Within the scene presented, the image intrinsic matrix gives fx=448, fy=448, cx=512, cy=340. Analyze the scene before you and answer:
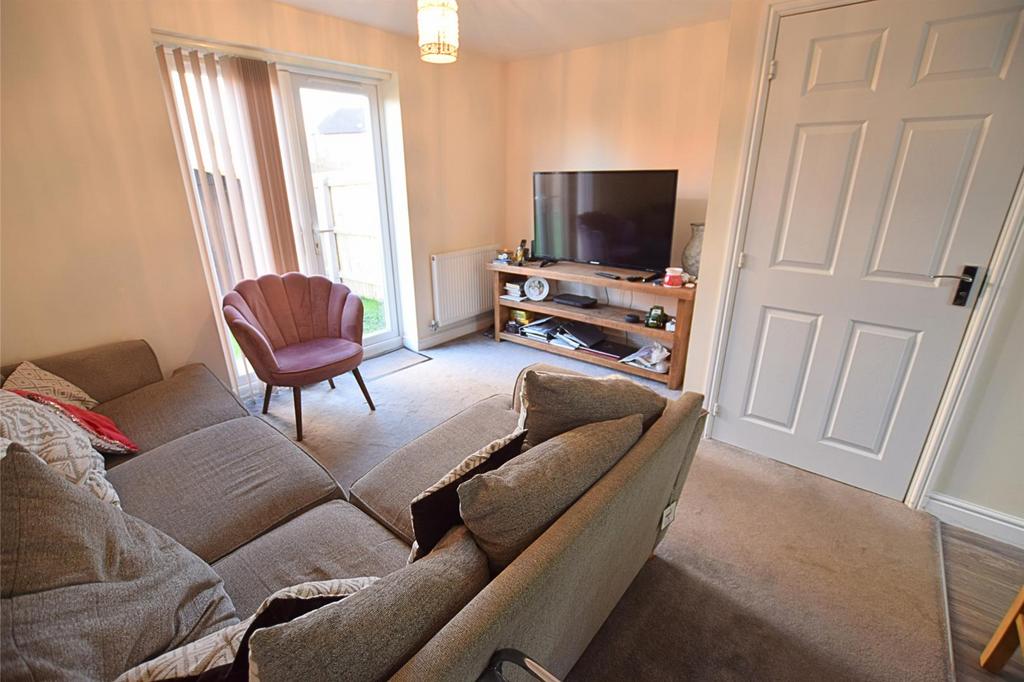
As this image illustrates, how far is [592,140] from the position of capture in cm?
364

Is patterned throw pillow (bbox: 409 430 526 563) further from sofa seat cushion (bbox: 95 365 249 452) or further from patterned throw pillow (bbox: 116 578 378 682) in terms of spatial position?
sofa seat cushion (bbox: 95 365 249 452)

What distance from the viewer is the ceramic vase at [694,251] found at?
3053 millimetres

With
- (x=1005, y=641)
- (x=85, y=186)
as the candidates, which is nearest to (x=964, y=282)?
(x=1005, y=641)

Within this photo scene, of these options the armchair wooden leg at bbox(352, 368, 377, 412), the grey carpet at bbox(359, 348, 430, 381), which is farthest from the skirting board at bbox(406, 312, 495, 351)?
the armchair wooden leg at bbox(352, 368, 377, 412)

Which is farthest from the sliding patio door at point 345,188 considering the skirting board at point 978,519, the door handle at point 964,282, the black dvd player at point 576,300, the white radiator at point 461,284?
the skirting board at point 978,519

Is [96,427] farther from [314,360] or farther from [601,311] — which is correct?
[601,311]

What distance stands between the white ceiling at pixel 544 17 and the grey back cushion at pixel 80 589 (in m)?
2.79

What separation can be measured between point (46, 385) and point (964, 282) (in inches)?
144

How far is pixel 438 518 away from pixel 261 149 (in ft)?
8.97

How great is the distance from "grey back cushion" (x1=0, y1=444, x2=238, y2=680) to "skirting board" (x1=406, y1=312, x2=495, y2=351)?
2.90 meters

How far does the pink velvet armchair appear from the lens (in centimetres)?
238

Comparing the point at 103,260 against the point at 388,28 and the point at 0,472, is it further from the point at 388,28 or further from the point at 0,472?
the point at 388,28

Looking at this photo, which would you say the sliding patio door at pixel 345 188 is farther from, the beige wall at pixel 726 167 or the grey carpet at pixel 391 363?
the beige wall at pixel 726 167

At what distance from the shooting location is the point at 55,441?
1399mm
